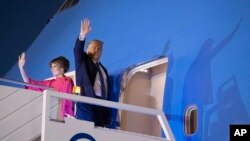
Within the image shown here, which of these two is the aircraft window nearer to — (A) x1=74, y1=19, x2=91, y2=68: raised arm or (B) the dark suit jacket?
(B) the dark suit jacket

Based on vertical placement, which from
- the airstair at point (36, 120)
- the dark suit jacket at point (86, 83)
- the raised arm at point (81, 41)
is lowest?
the airstair at point (36, 120)

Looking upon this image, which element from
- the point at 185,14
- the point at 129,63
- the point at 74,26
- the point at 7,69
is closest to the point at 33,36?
the point at 7,69

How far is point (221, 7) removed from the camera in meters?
6.51

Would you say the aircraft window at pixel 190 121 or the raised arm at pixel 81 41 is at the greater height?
the raised arm at pixel 81 41

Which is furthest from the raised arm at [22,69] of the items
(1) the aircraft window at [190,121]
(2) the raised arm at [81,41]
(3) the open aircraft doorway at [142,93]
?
(1) the aircraft window at [190,121]

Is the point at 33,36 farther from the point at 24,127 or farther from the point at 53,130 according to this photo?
the point at 53,130

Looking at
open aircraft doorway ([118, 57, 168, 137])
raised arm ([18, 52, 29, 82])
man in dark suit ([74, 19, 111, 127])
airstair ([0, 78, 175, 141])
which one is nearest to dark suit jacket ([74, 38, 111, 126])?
man in dark suit ([74, 19, 111, 127])

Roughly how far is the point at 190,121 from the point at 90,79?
1.35 metres

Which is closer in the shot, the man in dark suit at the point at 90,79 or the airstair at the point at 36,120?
the airstair at the point at 36,120

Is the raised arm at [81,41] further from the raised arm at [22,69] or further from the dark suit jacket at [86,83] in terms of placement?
the raised arm at [22,69]

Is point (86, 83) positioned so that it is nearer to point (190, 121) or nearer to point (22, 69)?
point (22, 69)

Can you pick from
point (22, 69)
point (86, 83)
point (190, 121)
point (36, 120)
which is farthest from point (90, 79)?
point (190, 121)

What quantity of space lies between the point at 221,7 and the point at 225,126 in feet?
5.10

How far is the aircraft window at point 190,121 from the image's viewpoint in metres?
6.47
